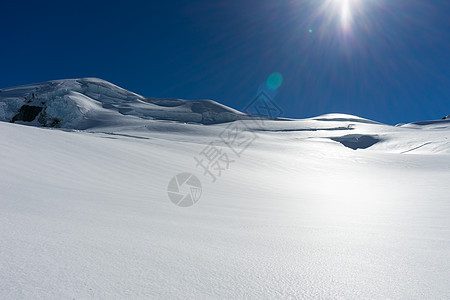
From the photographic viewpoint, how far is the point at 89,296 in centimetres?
108

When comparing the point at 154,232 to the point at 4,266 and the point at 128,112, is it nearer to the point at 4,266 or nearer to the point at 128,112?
the point at 4,266

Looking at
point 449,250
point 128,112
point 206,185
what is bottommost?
point 206,185

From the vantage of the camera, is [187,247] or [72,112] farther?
[72,112]

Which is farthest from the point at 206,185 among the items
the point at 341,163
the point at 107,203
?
the point at 341,163

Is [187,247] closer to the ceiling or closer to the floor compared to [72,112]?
closer to the floor

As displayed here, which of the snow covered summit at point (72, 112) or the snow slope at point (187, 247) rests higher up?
the snow covered summit at point (72, 112)

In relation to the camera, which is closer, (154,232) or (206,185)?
(154,232)

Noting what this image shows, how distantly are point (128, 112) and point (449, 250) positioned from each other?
49353 mm

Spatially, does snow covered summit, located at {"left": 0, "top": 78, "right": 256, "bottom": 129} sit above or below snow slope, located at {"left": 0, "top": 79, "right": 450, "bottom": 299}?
above

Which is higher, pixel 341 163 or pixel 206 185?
pixel 341 163

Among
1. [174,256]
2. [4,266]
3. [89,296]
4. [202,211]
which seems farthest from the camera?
[202,211]

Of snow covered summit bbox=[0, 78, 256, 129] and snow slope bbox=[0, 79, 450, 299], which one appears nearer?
snow slope bbox=[0, 79, 450, 299]

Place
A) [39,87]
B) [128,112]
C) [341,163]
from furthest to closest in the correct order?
[39,87], [128,112], [341,163]

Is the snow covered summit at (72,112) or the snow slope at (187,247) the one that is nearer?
the snow slope at (187,247)
